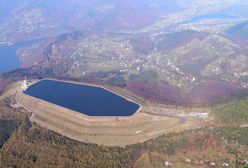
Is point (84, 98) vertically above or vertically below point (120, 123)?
below

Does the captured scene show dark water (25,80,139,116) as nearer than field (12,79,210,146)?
No

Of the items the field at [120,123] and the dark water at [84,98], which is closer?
the field at [120,123]

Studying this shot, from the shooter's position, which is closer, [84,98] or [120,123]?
[120,123]

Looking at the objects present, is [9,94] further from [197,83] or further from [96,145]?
[197,83]

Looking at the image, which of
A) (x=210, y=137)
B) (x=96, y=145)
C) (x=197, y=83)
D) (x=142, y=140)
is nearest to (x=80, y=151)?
(x=96, y=145)
